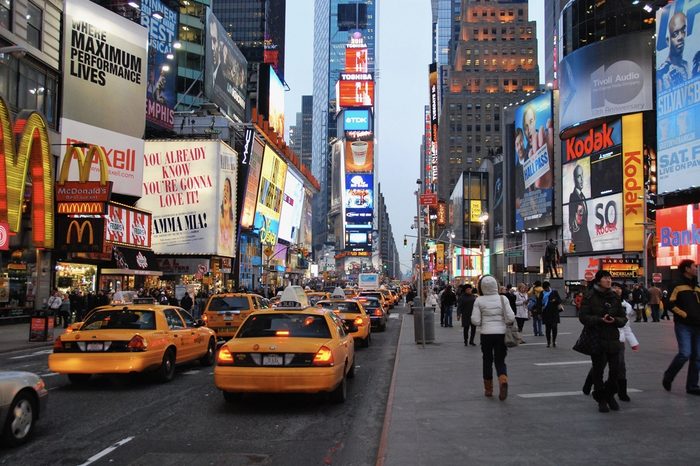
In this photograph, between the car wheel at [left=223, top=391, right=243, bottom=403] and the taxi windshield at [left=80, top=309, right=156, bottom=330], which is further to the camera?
the taxi windshield at [left=80, top=309, right=156, bottom=330]

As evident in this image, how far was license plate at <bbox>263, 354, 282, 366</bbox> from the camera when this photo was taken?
341 inches

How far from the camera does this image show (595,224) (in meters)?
68.2

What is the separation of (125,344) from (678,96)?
47998 mm

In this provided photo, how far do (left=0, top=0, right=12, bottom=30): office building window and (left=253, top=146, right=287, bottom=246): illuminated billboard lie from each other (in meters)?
39.7

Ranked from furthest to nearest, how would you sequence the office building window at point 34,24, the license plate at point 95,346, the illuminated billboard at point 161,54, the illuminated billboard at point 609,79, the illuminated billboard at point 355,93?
the illuminated billboard at point 355,93 → the illuminated billboard at point 609,79 → the illuminated billboard at point 161,54 → the office building window at point 34,24 → the license plate at point 95,346

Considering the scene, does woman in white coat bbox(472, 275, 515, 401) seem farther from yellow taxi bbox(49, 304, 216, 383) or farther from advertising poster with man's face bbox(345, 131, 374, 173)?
advertising poster with man's face bbox(345, 131, 374, 173)

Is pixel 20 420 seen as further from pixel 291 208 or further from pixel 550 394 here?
pixel 291 208

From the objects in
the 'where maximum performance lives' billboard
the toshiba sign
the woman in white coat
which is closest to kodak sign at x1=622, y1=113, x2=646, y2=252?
the 'where maximum performance lives' billboard

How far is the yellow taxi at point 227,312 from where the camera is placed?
18.5 m

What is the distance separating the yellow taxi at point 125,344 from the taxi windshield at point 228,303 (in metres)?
6.07

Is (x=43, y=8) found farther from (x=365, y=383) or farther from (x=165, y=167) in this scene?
(x=365, y=383)

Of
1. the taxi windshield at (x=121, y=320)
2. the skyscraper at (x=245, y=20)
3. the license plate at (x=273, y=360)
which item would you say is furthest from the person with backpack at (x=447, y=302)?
the skyscraper at (x=245, y=20)

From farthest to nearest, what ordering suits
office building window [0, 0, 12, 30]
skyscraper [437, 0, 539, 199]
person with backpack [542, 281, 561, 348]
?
skyscraper [437, 0, 539, 199] → office building window [0, 0, 12, 30] → person with backpack [542, 281, 561, 348]

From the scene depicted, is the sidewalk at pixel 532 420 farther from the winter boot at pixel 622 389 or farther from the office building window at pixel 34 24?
the office building window at pixel 34 24
